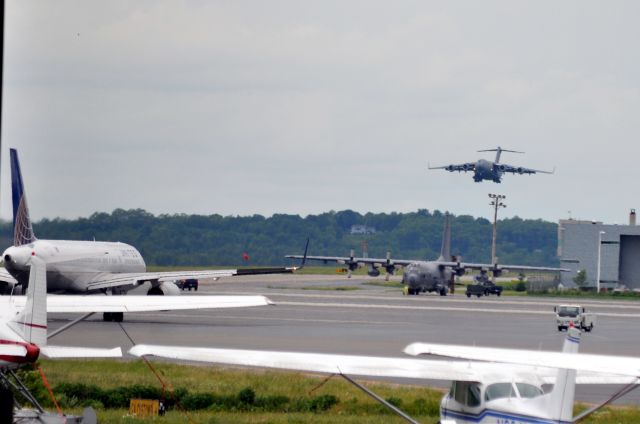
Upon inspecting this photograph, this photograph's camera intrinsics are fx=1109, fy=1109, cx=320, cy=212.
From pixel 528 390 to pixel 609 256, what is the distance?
126096mm

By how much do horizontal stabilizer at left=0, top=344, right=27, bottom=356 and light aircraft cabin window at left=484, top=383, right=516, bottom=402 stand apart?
8931mm

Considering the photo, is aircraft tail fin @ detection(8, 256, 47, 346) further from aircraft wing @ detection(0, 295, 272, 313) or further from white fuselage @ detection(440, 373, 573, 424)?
white fuselage @ detection(440, 373, 573, 424)

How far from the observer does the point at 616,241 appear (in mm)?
138625

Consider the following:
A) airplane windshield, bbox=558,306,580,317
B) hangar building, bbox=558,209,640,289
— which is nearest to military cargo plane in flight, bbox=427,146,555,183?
hangar building, bbox=558,209,640,289

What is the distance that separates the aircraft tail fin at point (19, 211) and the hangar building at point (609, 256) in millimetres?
97544

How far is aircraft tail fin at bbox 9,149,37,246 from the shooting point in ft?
172

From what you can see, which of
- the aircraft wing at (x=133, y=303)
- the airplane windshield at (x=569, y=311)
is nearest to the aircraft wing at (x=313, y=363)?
the aircraft wing at (x=133, y=303)

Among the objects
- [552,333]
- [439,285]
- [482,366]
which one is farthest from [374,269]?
[482,366]

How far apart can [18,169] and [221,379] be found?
87.3 ft

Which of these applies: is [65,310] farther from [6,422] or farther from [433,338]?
[433,338]

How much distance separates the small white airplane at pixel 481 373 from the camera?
55.1 feet

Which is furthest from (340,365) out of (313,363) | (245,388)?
(245,388)

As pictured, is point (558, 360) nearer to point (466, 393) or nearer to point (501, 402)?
point (501, 402)

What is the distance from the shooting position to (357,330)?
52.8 metres
